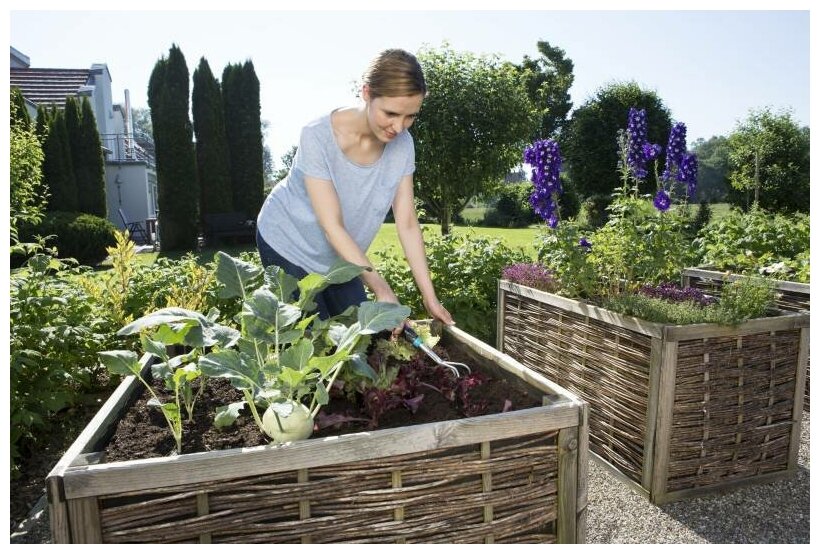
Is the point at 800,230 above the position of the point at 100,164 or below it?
below

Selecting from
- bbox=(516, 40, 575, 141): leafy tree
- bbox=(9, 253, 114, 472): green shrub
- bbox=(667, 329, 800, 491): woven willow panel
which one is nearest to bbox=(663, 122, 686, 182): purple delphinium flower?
bbox=(667, 329, 800, 491): woven willow panel

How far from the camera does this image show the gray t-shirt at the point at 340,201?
6.76ft

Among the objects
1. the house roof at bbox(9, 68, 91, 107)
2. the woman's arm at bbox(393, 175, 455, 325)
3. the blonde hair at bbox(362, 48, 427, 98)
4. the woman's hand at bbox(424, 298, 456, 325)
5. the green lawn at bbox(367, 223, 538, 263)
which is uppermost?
the house roof at bbox(9, 68, 91, 107)

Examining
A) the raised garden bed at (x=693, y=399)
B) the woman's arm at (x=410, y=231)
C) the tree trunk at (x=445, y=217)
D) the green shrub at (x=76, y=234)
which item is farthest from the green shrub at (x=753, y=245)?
the green shrub at (x=76, y=234)

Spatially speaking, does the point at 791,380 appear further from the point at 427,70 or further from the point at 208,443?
the point at 427,70

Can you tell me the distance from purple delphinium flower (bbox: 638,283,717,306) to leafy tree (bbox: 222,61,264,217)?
1242 cm

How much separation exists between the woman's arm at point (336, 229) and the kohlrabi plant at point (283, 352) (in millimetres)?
148

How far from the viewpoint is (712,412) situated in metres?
2.42

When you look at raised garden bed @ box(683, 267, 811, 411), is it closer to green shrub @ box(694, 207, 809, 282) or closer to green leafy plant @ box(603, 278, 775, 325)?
green shrub @ box(694, 207, 809, 282)

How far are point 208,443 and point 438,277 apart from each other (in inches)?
110

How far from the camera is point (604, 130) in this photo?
1603cm

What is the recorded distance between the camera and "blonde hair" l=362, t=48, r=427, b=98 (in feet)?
5.82

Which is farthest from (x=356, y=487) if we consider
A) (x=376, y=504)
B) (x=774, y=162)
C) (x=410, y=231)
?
(x=774, y=162)
